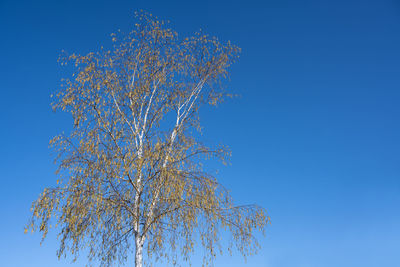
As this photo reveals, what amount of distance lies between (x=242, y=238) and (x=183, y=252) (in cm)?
142

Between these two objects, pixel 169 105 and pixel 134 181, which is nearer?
pixel 134 181

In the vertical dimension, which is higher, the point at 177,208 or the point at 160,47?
the point at 160,47

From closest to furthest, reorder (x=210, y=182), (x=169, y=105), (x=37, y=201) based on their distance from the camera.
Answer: (x=37, y=201) → (x=210, y=182) → (x=169, y=105)

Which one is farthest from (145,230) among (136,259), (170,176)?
(170,176)

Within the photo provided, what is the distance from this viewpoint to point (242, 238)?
31.3 feet

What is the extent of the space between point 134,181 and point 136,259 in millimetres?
1843

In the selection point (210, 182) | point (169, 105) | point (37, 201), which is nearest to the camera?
point (37, 201)

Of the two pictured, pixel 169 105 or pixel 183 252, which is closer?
pixel 183 252

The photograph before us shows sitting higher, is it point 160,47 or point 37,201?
point 160,47

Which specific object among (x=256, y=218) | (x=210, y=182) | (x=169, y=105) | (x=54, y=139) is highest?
(x=169, y=105)

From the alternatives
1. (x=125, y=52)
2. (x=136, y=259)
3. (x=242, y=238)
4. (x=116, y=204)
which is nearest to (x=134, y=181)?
(x=116, y=204)

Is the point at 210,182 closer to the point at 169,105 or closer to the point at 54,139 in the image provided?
the point at 169,105

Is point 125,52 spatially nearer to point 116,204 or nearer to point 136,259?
point 116,204

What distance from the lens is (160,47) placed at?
1264cm
